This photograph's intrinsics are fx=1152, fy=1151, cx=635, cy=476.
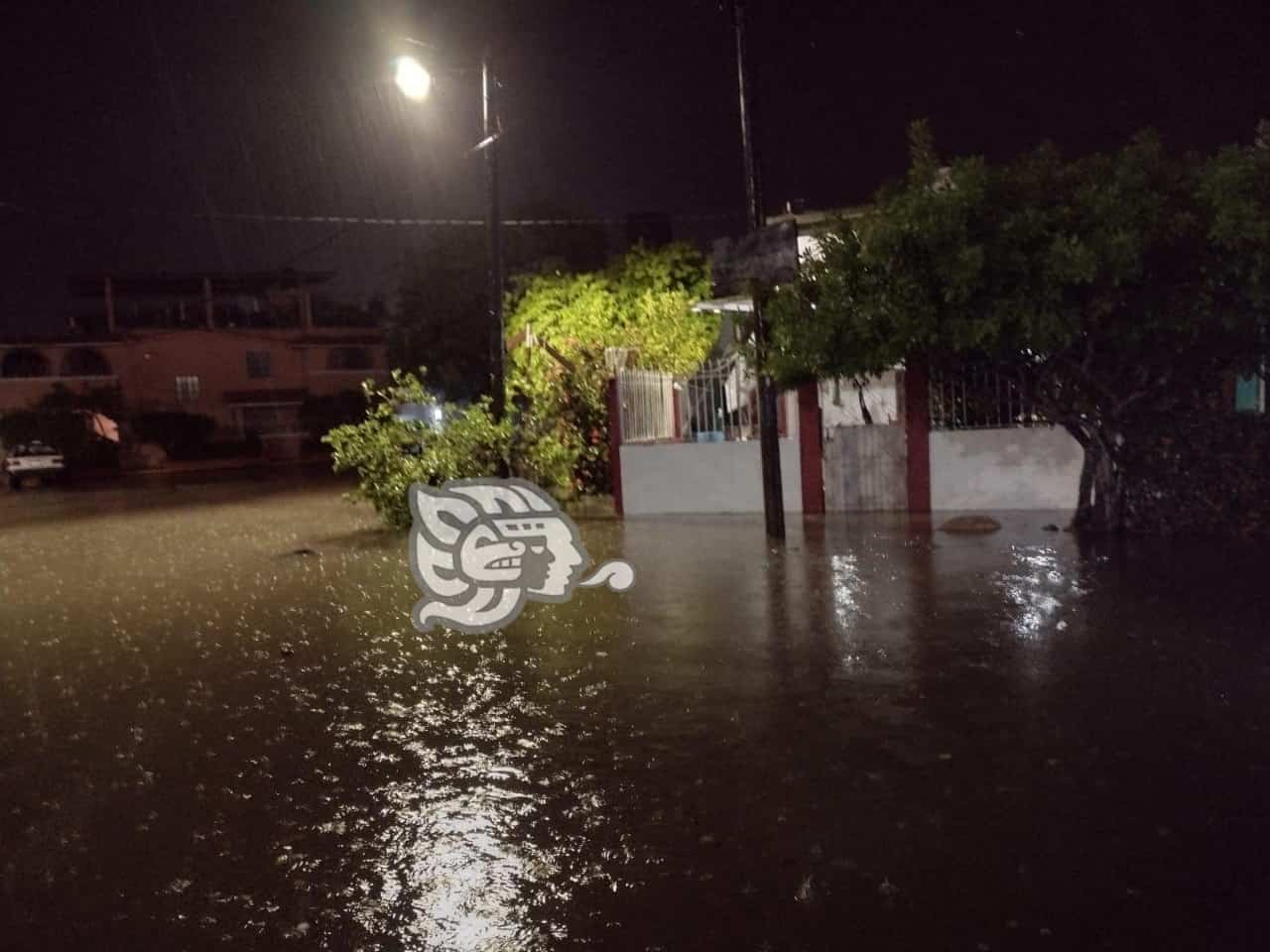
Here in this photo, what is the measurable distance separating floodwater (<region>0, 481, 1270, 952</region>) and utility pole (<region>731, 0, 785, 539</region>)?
8.31 ft

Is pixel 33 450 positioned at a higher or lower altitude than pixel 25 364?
lower

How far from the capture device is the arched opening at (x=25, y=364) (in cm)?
5128

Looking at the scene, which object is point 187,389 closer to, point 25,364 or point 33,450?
point 25,364

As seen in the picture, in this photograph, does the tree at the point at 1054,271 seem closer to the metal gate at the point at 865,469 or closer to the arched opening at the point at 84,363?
the metal gate at the point at 865,469

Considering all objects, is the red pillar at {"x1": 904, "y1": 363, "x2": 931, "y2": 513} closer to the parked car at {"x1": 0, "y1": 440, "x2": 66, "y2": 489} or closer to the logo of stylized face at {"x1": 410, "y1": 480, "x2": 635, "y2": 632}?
the logo of stylized face at {"x1": 410, "y1": 480, "x2": 635, "y2": 632}

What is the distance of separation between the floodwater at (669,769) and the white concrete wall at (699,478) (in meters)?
5.31

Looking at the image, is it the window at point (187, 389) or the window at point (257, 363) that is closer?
the window at point (187, 389)

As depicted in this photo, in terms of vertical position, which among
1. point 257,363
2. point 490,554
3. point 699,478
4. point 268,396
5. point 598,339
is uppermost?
point 257,363

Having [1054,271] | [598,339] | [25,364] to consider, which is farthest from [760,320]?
[25,364]

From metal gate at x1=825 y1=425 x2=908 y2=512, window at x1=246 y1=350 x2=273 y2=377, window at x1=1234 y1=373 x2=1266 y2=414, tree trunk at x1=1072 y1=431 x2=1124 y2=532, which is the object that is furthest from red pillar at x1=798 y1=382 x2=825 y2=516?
window at x1=246 y1=350 x2=273 y2=377

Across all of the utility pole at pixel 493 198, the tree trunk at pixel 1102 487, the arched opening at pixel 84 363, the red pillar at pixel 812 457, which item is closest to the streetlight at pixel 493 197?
the utility pole at pixel 493 198

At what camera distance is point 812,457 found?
1563 centimetres

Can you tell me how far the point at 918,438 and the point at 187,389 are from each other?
155 feet

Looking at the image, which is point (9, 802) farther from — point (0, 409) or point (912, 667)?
point (0, 409)
